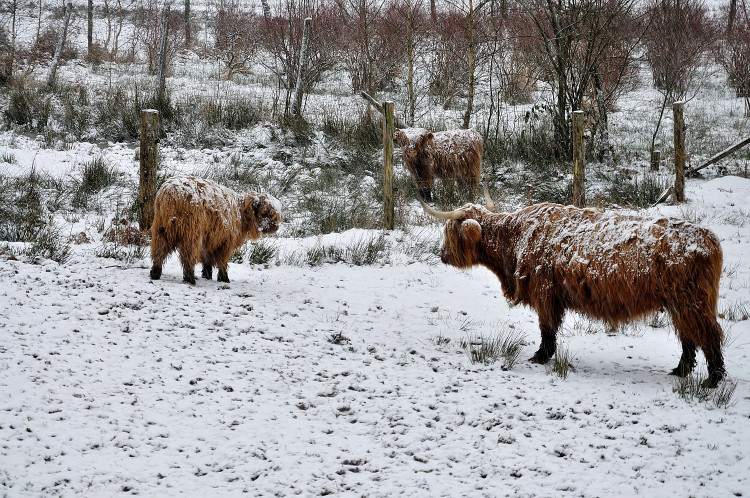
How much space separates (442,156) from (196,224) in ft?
17.8

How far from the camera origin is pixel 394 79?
18.5 meters

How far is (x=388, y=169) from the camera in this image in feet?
25.7

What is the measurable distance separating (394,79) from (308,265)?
13439 mm

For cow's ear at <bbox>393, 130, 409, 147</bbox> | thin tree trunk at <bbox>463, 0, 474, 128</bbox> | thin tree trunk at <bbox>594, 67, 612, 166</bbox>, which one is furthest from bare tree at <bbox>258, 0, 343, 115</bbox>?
thin tree trunk at <bbox>594, 67, 612, 166</bbox>

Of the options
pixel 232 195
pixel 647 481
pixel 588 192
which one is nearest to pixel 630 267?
pixel 647 481

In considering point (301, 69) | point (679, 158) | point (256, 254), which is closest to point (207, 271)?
point (256, 254)

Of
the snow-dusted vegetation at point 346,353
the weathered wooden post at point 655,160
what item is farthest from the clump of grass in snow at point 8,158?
the weathered wooden post at point 655,160

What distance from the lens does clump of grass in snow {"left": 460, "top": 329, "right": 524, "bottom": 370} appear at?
3977 mm

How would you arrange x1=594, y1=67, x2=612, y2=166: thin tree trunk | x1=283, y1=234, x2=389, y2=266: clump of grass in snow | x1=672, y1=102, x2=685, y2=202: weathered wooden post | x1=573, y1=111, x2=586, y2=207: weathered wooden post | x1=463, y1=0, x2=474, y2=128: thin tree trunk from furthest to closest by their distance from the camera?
x1=463, y1=0, x2=474, y2=128: thin tree trunk → x1=594, y1=67, x2=612, y2=166: thin tree trunk → x1=672, y1=102, x2=685, y2=202: weathered wooden post → x1=573, y1=111, x2=586, y2=207: weathered wooden post → x1=283, y1=234, x2=389, y2=266: clump of grass in snow

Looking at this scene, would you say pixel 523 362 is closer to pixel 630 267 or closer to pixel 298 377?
pixel 630 267

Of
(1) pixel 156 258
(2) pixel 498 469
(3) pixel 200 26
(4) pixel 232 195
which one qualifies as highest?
(3) pixel 200 26

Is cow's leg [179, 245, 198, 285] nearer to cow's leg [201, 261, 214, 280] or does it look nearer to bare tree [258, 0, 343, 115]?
cow's leg [201, 261, 214, 280]

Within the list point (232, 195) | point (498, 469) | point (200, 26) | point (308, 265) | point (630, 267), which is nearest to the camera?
point (498, 469)

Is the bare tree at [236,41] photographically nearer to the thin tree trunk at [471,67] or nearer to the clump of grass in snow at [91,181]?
the thin tree trunk at [471,67]
